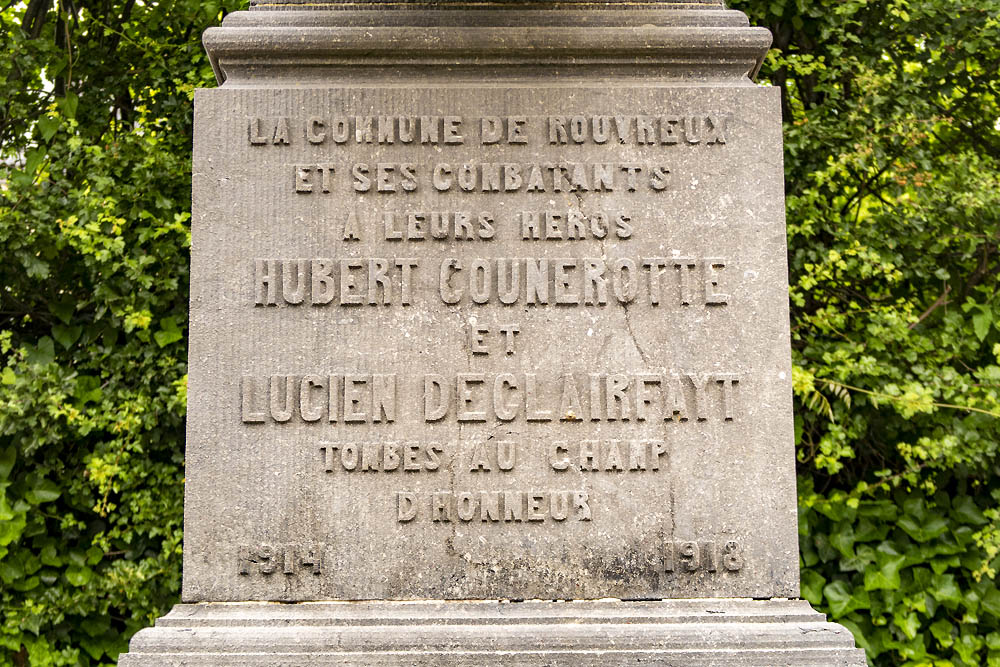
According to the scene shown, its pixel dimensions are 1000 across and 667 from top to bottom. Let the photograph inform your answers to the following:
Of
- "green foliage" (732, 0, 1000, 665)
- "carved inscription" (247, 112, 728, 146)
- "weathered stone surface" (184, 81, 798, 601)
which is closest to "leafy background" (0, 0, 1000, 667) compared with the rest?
"green foliage" (732, 0, 1000, 665)

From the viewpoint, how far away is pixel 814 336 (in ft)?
17.0

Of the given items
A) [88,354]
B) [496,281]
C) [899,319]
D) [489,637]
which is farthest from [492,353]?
[88,354]

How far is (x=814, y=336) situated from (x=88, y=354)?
393cm

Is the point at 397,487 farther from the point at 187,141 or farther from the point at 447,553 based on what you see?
the point at 187,141

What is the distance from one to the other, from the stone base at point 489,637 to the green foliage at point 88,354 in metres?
2.12

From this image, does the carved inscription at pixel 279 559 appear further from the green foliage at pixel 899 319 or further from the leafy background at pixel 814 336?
the green foliage at pixel 899 319

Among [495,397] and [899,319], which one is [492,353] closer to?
[495,397]

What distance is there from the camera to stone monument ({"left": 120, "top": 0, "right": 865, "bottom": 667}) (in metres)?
2.97

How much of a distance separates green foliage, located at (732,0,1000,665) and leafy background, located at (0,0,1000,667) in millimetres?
14

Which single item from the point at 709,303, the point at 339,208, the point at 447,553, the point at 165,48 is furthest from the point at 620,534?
the point at 165,48

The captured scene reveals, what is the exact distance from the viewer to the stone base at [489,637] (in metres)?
2.78

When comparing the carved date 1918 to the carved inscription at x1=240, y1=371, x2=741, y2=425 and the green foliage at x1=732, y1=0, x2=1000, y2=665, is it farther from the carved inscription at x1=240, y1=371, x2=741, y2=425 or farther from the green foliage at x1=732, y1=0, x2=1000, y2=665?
the green foliage at x1=732, y1=0, x2=1000, y2=665

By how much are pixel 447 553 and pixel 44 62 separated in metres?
4.09

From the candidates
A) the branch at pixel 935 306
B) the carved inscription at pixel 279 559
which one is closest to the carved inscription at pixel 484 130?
the carved inscription at pixel 279 559
